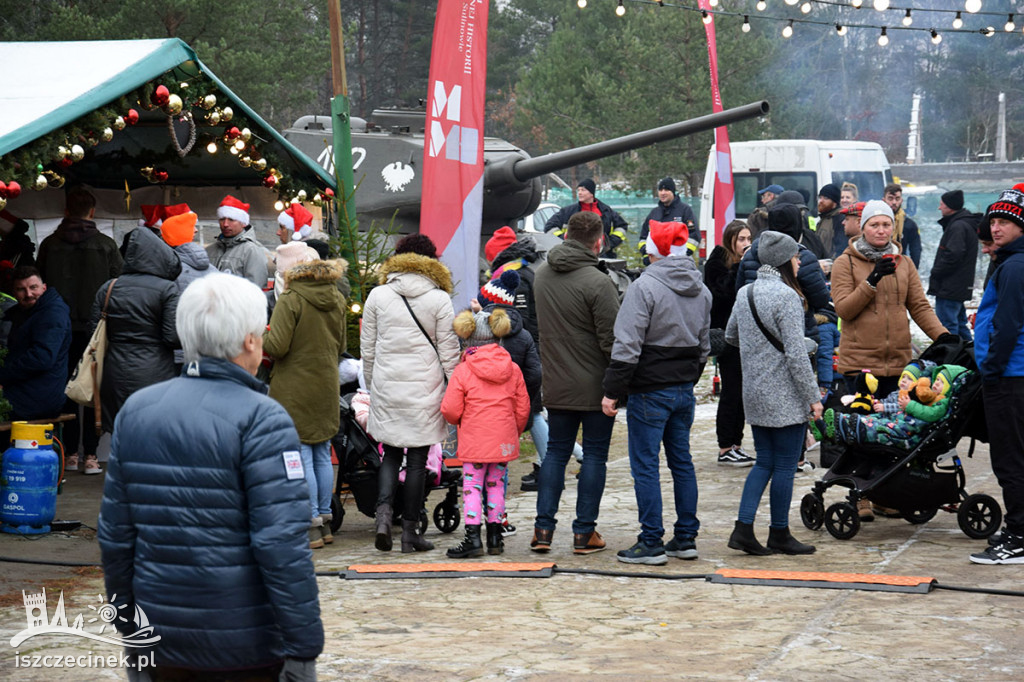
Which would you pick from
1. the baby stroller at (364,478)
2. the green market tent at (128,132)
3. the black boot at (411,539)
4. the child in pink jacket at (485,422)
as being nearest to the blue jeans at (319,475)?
the baby stroller at (364,478)

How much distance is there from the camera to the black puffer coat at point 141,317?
830 cm

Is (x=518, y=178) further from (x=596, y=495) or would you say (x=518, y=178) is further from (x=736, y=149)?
(x=736, y=149)

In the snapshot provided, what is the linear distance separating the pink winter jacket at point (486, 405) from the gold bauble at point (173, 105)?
2735mm

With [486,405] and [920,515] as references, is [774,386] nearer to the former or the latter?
[920,515]

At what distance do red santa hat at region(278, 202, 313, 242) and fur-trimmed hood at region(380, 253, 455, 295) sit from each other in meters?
2.54

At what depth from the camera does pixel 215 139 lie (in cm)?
1030

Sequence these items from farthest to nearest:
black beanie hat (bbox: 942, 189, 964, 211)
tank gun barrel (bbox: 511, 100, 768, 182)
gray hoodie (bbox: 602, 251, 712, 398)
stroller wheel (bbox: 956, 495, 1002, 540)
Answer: black beanie hat (bbox: 942, 189, 964, 211)
tank gun barrel (bbox: 511, 100, 768, 182)
stroller wheel (bbox: 956, 495, 1002, 540)
gray hoodie (bbox: 602, 251, 712, 398)

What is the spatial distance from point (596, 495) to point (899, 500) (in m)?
1.79

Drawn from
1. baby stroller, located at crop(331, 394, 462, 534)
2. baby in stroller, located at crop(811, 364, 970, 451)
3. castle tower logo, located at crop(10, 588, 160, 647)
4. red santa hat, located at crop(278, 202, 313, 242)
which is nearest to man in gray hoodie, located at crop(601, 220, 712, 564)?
baby in stroller, located at crop(811, 364, 970, 451)

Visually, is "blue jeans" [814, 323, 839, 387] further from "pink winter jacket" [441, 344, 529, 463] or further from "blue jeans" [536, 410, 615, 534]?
"pink winter jacket" [441, 344, 529, 463]

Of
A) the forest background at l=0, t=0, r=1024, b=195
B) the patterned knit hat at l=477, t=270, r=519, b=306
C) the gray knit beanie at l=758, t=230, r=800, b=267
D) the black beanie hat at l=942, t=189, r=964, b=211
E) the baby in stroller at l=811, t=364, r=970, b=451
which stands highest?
the forest background at l=0, t=0, r=1024, b=195

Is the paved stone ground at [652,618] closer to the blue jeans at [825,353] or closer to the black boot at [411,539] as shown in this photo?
the black boot at [411,539]

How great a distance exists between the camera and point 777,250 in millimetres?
7324

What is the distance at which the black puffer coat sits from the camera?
8.30 meters
